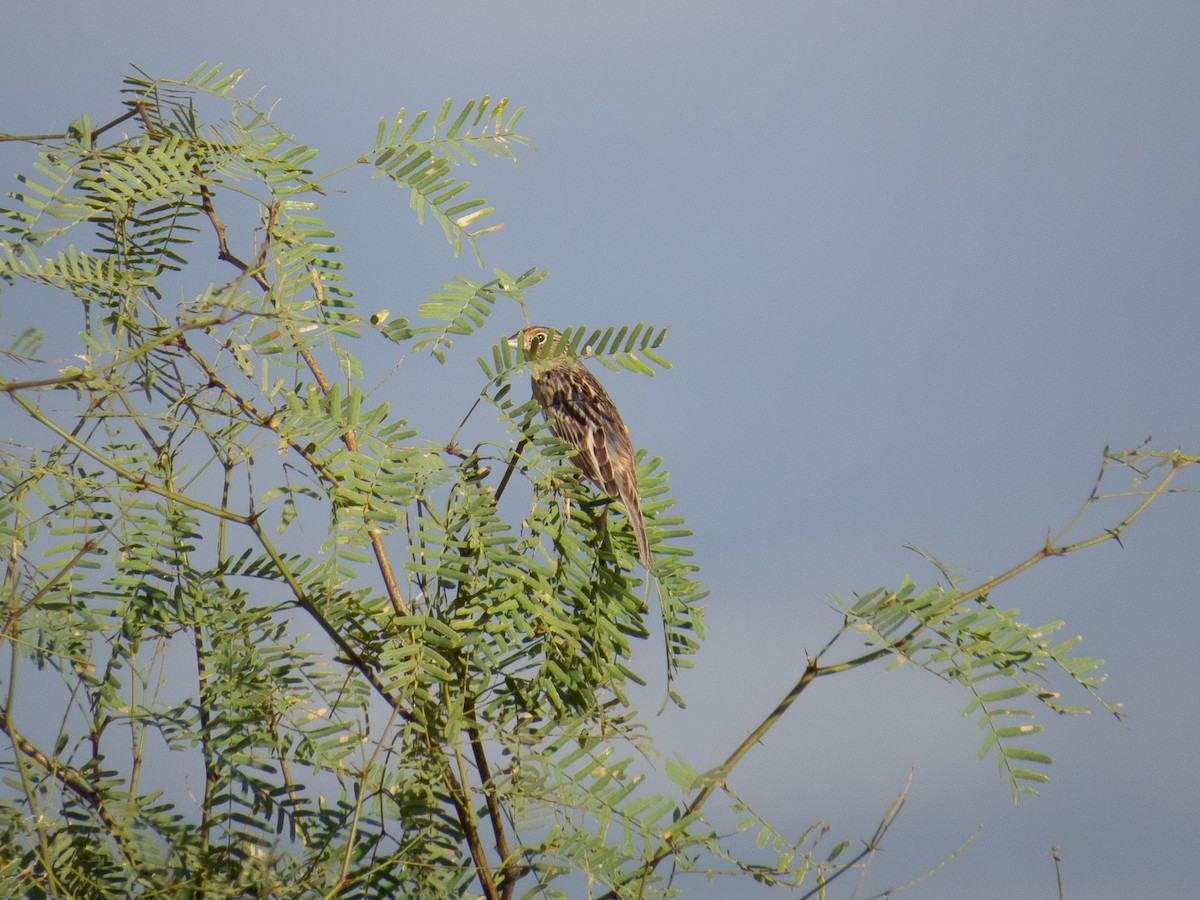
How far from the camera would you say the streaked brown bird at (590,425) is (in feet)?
6.12

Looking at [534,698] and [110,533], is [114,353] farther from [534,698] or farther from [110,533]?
[534,698]

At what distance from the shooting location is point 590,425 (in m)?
2.96

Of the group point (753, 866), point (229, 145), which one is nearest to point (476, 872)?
point (753, 866)

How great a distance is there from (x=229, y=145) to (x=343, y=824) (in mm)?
1118

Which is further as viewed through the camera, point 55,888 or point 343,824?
point 343,824

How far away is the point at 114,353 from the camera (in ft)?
6.10

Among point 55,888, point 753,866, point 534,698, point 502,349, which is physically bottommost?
point 55,888

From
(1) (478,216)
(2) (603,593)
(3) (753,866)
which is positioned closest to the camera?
(3) (753,866)

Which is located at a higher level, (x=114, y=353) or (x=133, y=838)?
(x=114, y=353)

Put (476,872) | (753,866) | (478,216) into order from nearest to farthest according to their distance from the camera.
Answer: (753,866)
(476,872)
(478,216)

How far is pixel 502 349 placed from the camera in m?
1.73

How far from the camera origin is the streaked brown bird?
73.4 inches

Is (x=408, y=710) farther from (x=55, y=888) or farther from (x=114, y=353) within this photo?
(x=114, y=353)

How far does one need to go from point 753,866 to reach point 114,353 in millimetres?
1215
